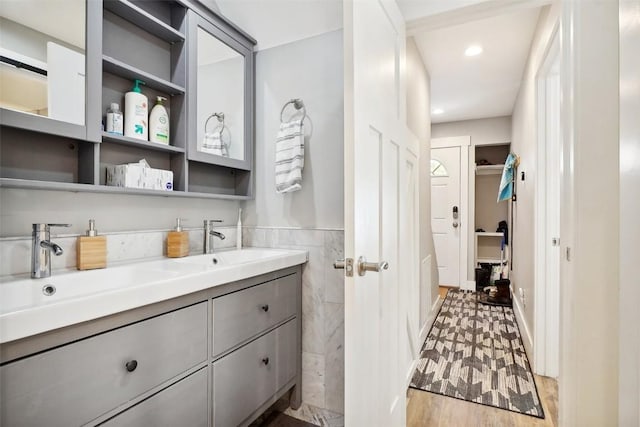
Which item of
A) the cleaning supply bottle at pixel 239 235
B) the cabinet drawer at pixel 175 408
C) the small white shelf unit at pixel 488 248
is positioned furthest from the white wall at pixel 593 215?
the small white shelf unit at pixel 488 248

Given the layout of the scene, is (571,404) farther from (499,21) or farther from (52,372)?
(499,21)

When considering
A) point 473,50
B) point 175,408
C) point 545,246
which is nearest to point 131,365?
point 175,408

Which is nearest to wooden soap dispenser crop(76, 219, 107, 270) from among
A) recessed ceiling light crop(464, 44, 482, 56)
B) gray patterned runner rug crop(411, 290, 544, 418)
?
gray patterned runner rug crop(411, 290, 544, 418)

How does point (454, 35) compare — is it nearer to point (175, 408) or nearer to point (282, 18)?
point (282, 18)

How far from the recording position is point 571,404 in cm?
128

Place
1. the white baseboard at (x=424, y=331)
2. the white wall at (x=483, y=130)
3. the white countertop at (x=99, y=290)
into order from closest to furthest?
the white countertop at (x=99, y=290), the white baseboard at (x=424, y=331), the white wall at (x=483, y=130)

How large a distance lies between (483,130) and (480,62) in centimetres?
187

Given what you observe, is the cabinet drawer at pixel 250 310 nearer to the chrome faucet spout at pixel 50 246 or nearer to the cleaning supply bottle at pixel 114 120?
the chrome faucet spout at pixel 50 246

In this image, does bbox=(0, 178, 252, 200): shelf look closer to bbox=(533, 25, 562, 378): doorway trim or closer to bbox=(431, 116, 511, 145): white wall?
bbox=(533, 25, 562, 378): doorway trim

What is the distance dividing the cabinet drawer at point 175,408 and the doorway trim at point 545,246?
216 centimetres

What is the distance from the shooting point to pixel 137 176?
1.36m

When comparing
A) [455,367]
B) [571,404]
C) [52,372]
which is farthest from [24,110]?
[455,367]

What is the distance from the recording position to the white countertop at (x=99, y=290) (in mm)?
719

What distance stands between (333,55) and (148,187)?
1157 millimetres
